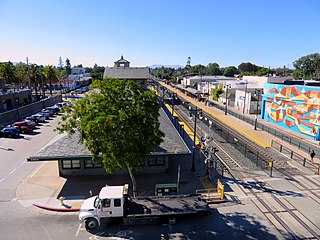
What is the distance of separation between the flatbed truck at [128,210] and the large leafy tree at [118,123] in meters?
1.85

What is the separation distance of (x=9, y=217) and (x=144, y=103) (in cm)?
1216

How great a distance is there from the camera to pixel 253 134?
40.3 metres

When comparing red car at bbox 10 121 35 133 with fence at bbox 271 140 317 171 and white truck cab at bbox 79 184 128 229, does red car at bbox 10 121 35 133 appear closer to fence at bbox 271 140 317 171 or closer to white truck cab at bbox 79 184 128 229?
white truck cab at bbox 79 184 128 229

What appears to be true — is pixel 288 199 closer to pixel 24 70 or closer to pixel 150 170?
pixel 150 170

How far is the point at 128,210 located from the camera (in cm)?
1586

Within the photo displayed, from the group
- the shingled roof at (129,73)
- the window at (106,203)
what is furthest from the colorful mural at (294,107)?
the window at (106,203)

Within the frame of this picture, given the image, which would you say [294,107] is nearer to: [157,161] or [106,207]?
[157,161]

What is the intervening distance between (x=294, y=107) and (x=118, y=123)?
1428 inches

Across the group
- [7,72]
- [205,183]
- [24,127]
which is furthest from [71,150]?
[7,72]

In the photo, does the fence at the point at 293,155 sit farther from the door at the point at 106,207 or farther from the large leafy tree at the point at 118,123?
the door at the point at 106,207

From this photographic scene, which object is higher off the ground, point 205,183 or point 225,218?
point 205,183

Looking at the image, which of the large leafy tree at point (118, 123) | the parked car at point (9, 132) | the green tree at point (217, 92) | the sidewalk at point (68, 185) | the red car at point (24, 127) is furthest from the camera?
the green tree at point (217, 92)

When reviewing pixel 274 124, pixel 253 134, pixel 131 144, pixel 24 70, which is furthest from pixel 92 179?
pixel 24 70

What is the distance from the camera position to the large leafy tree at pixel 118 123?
1533 cm
